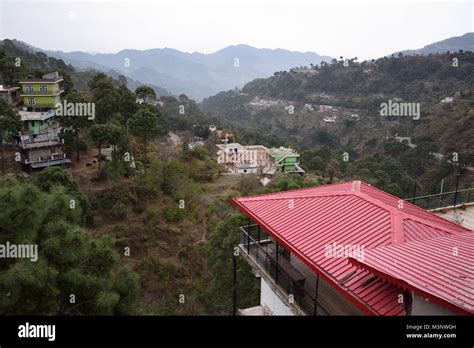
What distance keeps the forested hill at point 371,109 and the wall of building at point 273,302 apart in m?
26.9

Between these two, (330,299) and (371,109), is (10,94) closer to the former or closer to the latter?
(330,299)

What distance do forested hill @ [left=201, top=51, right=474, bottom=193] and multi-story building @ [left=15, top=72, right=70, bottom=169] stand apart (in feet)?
84.3

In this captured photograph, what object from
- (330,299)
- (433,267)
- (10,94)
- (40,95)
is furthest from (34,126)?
(433,267)

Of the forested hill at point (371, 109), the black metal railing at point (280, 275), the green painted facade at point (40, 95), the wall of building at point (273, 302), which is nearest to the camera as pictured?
the black metal railing at point (280, 275)

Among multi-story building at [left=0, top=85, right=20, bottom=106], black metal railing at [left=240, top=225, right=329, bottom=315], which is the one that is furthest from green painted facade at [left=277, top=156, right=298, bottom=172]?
black metal railing at [left=240, top=225, right=329, bottom=315]

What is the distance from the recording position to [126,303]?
9.99 metres

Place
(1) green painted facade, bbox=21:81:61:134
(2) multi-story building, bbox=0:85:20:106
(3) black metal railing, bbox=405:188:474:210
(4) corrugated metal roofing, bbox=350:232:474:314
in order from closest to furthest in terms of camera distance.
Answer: (4) corrugated metal roofing, bbox=350:232:474:314
(3) black metal railing, bbox=405:188:474:210
(1) green painted facade, bbox=21:81:61:134
(2) multi-story building, bbox=0:85:20:106

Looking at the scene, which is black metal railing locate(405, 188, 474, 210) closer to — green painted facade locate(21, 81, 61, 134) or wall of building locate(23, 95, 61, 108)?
green painted facade locate(21, 81, 61, 134)

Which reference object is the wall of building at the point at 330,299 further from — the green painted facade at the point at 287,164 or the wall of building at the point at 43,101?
the green painted facade at the point at 287,164

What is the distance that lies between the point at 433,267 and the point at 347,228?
7.35 ft

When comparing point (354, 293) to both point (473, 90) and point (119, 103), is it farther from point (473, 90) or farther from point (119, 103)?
point (473, 90)

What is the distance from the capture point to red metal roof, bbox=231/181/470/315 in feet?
19.1

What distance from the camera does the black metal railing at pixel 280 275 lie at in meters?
7.50

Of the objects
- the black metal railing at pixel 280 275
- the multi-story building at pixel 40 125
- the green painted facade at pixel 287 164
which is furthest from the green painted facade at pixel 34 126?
the green painted facade at pixel 287 164
